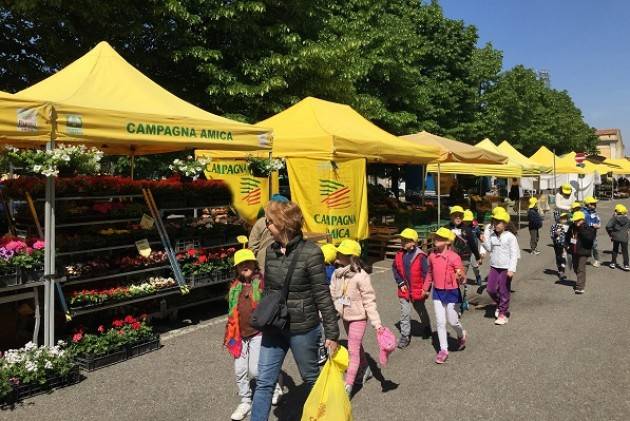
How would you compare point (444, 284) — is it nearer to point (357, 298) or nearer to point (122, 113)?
point (357, 298)

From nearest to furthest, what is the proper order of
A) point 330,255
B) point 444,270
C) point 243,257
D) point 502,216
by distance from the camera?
point 243,257, point 330,255, point 444,270, point 502,216

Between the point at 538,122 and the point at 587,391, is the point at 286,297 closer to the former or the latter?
the point at 587,391

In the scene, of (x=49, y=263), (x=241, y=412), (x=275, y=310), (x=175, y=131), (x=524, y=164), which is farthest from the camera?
(x=524, y=164)

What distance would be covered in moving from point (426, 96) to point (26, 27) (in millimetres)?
15626

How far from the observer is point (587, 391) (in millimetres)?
5156

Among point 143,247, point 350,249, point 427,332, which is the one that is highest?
point 350,249

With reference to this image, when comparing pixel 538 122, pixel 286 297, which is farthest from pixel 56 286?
pixel 538 122

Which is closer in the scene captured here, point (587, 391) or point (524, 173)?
point (587, 391)

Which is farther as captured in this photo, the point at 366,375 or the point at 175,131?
the point at 175,131

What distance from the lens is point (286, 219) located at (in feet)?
12.1

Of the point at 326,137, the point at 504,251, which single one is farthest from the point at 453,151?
the point at 504,251

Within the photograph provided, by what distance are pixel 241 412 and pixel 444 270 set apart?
9.30ft

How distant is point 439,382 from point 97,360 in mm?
3723

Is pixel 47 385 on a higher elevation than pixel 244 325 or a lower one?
lower
